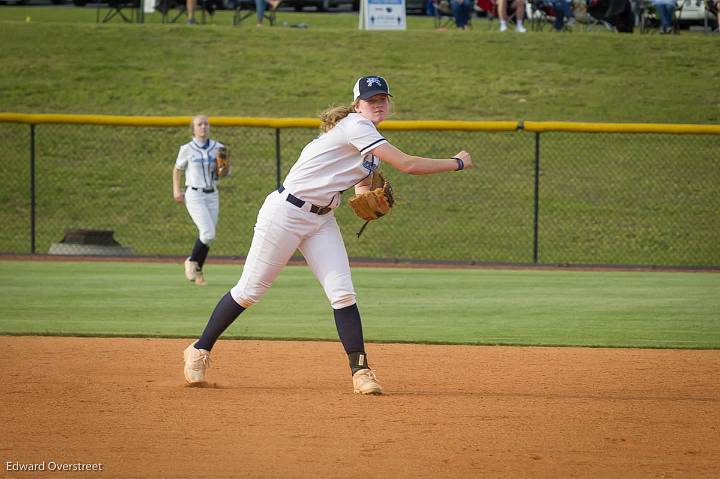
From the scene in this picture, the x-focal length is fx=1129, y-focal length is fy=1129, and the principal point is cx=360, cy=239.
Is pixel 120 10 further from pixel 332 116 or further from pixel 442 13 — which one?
pixel 332 116

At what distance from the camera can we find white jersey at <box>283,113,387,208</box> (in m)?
6.69

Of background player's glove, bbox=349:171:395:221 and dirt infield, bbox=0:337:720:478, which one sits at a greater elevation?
background player's glove, bbox=349:171:395:221

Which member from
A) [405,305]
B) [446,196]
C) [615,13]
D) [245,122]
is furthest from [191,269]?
[615,13]

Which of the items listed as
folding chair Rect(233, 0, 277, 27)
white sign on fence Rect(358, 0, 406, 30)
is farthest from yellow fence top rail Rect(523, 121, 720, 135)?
folding chair Rect(233, 0, 277, 27)

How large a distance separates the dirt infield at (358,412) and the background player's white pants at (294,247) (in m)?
0.68

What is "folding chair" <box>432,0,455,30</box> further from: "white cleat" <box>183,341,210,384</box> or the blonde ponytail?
"white cleat" <box>183,341,210,384</box>

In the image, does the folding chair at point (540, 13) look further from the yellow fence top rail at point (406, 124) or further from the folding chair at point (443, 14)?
the yellow fence top rail at point (406, 124)

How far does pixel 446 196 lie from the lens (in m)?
20.2

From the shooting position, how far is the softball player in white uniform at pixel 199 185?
1333cm

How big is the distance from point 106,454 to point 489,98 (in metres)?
19.8

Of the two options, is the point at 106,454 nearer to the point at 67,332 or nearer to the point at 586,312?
the point at 67,332

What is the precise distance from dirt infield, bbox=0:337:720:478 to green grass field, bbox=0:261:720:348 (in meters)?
0.78

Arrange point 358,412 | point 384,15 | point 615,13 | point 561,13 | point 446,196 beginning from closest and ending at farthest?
point 358,412 → point 446,196 → point 384,15 → point 561,13 → point 615,13

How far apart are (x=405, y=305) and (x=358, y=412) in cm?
566
